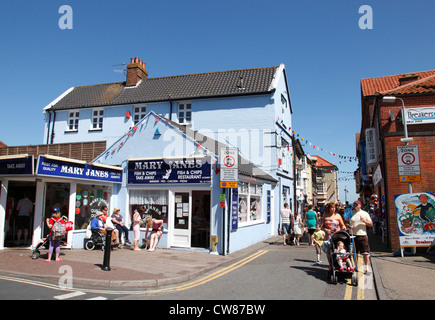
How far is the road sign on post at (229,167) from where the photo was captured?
37.1ft

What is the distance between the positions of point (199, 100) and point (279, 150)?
238 inches

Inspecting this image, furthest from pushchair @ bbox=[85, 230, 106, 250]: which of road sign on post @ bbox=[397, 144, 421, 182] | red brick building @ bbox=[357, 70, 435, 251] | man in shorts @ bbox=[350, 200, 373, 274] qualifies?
road sign on post @ bbox=[397, 144, 421, 182]

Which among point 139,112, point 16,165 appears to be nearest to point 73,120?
point 139,112

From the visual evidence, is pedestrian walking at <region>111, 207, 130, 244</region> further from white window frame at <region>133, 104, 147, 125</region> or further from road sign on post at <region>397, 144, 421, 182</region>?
white window frame at <region>133, 104, 147, 125</region>

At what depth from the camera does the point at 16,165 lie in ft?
35.0

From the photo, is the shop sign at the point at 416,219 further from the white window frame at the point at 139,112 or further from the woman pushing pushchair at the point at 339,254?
the white window frame at the point at 139,112

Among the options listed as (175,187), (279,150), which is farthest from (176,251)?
(279,150)

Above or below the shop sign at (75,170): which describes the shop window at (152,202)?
below

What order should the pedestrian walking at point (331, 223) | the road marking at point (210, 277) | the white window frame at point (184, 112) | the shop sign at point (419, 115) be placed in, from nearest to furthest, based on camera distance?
1. the road marking at point (210, 277)
2. the pedestrian walking at point (331, 223)
3. the shop sign at point (419, 115)
4. the white window frame at point (184, 112)

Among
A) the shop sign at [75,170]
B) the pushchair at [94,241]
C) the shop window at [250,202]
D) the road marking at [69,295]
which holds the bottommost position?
the road marking at [69,295]

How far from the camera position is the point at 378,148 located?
14.4m

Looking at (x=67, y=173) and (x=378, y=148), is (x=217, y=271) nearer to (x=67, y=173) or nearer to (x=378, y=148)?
(x=67, y=173)

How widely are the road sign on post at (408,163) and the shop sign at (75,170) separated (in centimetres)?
1055

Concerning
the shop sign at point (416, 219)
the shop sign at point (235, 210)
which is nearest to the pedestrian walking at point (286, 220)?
the shop sign at point (235, 210)
